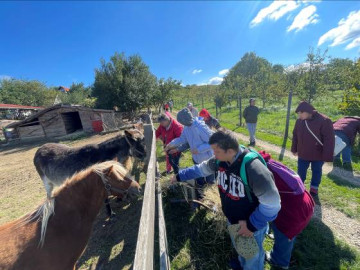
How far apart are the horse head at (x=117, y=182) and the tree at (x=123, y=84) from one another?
21587 mm

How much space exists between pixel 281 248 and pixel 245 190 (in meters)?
1.31

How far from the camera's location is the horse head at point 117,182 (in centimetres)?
259


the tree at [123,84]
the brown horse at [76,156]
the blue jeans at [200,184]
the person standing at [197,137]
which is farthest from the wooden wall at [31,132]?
the blue jeans at [200,184]

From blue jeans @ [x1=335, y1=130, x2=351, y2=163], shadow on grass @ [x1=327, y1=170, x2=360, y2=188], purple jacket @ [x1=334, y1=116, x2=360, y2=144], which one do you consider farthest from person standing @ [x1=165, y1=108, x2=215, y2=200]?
purple jacket @ [x1=334, y1=116, x2=360, y2=144]

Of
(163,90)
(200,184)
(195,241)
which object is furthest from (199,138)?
(163,90)

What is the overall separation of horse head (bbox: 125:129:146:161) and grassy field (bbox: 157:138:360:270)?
1554 millimetres

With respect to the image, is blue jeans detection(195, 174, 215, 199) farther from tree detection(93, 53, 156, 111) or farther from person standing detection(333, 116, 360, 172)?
tree detection(93, 53, 156, 111)

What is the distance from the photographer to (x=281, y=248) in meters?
2.45

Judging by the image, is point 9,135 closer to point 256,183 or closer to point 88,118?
point 88,118

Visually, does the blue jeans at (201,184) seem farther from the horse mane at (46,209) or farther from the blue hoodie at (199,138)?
the horse mane at (46,209)

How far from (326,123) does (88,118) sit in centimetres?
2000

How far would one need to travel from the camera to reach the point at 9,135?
62.6 feet

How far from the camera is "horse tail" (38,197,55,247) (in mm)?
2142

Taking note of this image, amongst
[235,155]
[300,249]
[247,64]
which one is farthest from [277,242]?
[247,64]
